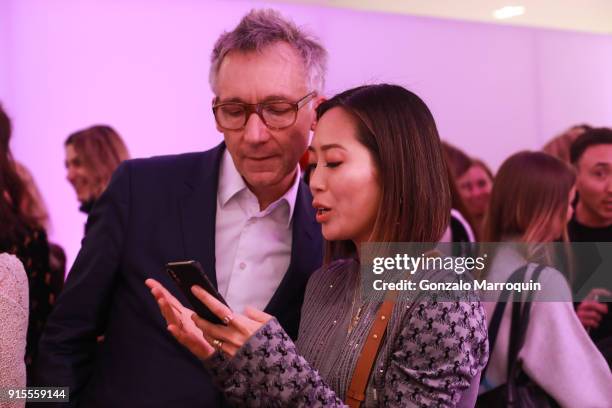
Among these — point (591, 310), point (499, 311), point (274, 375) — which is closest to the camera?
point (274, 375)

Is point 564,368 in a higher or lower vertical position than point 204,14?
lower

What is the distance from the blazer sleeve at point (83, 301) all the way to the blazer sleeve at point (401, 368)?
1.88ft

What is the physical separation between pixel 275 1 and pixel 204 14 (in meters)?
0.43

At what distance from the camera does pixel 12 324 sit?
1.85m

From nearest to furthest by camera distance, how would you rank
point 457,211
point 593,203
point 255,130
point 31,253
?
point 255,130, point 31,253, point 593,203, point 457,211

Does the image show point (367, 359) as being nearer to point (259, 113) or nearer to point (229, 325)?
point (229, 325)

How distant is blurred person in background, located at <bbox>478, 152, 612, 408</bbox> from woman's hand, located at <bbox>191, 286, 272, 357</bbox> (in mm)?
1310

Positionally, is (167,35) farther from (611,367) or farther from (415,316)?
(415,316)

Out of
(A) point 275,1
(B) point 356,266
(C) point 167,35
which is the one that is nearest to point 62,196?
(C) point 167,35

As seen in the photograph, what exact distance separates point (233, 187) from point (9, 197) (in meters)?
1.01

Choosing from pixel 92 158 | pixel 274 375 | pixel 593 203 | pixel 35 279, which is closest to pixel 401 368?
pixel 274 375

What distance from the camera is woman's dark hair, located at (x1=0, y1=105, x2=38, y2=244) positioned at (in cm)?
223

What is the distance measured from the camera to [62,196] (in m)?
4.30

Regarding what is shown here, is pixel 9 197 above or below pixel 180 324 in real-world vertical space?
above
